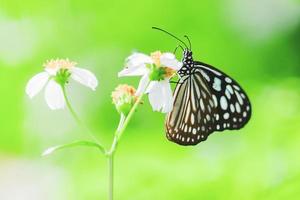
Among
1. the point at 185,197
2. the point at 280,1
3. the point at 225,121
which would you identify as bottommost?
the point at 185,197

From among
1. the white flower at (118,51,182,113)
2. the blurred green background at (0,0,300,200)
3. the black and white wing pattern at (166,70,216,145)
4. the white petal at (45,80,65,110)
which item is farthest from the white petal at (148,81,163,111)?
the blurred green background at (0,0,300,200)

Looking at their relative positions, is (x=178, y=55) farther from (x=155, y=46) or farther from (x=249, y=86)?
(x=249, y=86)

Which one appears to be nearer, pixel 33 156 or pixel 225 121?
pixel 225 121

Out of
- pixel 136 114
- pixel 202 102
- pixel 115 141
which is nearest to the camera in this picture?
pixel 115 141

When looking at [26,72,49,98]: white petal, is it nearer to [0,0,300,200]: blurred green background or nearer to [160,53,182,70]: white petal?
[160,53,182,70]: white petal

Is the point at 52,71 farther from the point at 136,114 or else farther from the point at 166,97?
the point at 136,114

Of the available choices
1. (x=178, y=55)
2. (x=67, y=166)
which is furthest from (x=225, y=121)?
(x=67, y=166)

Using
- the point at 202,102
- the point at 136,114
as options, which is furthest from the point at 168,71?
the point at 136,114
